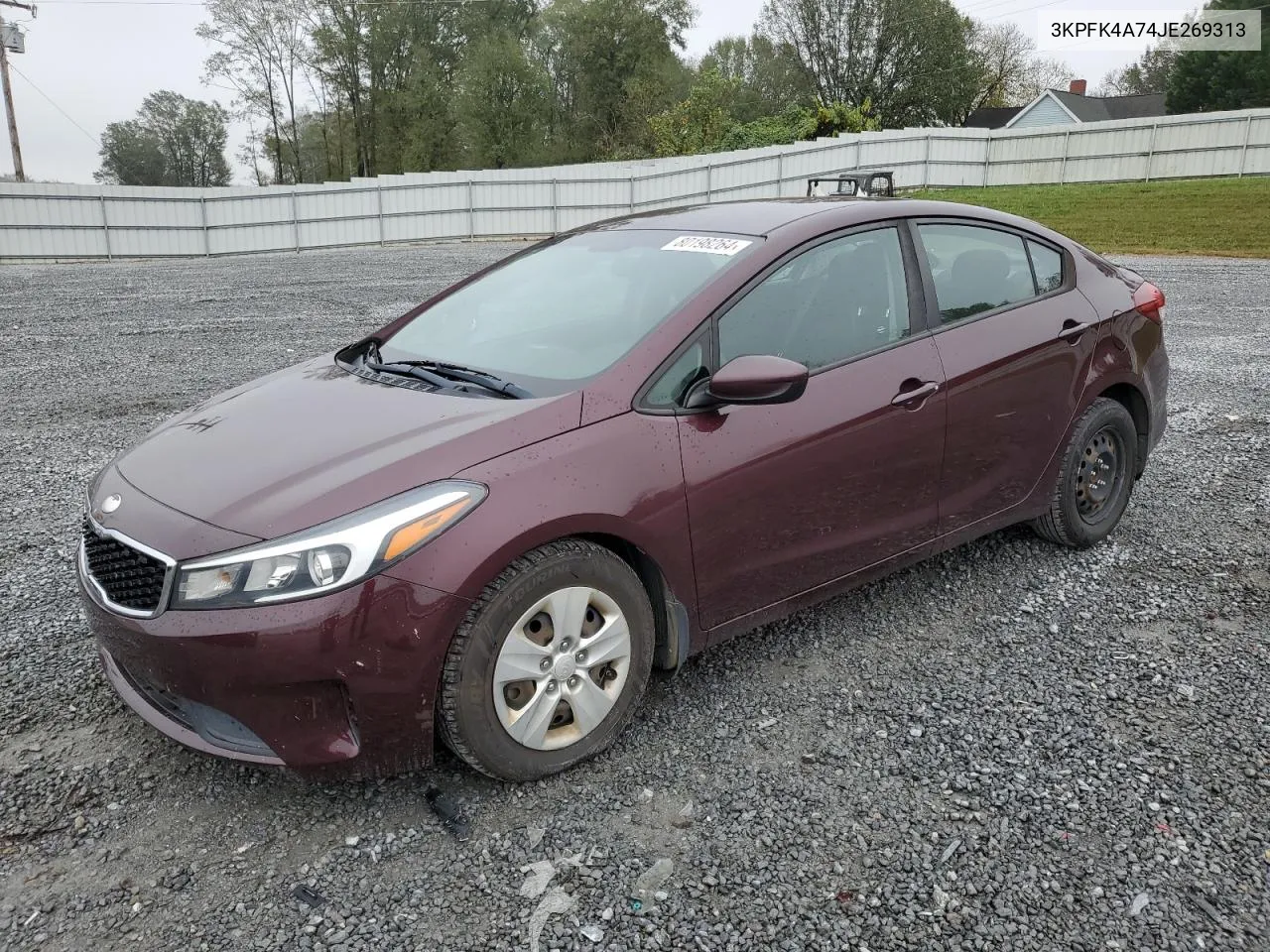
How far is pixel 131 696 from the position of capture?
8.95ft

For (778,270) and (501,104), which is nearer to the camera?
Answer: (778,270)

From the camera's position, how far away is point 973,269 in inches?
154

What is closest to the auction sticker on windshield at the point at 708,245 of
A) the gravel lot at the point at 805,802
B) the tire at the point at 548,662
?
the tire at the point at 548,662

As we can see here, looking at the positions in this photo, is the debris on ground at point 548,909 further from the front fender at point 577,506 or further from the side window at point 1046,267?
the side window at point 1046,267

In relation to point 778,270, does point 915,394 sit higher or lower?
lower

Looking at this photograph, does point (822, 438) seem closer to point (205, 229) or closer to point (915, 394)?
point (915, 394)

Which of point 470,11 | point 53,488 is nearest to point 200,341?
point 53,488

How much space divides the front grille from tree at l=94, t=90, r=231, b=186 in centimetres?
6314

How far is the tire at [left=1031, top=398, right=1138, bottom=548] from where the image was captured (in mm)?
4223

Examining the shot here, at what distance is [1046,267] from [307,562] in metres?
3.35

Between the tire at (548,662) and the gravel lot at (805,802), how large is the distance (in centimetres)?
14

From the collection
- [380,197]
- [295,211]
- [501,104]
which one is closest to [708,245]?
[295,211]

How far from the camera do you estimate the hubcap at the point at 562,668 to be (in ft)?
8.73

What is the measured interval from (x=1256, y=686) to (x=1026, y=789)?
1145 mm
